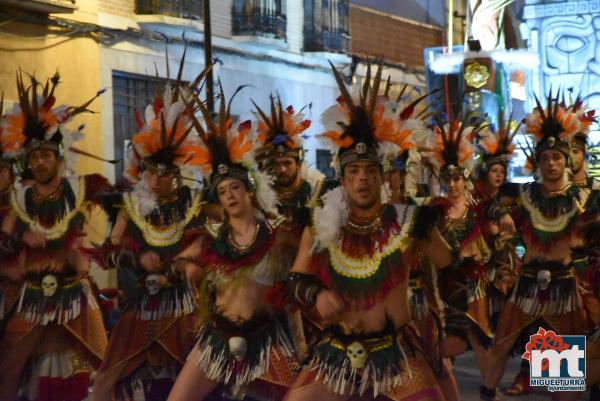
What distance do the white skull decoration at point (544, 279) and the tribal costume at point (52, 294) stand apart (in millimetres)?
3429

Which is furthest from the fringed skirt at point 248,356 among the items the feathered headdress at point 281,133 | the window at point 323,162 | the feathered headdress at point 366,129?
the window at point 323,162

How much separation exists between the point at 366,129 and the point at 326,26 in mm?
19661

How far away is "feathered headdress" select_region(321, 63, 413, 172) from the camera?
6.97m

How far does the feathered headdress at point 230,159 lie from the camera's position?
8.12m

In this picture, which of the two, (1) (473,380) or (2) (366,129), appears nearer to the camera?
(2) (366,129)

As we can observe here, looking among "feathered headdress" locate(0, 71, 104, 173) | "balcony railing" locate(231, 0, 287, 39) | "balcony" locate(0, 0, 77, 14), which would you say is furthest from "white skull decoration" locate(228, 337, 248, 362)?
"balcony railing" locate(231, 0, 287, 39)

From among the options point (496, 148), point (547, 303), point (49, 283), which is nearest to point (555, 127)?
point (547, 303)

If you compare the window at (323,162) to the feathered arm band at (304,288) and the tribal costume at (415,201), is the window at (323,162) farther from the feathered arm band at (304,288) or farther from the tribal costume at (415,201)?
the feathered arm band at (304,288)

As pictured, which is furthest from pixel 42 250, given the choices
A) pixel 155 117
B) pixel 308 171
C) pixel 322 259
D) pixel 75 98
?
pixel 75 98

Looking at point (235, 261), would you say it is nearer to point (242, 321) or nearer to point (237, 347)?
point (242, 321)

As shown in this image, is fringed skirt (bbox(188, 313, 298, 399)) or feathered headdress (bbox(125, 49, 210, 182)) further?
feathered headdress (bbox(125, 49, 210, 182))

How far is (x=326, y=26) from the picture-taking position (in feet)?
86.7

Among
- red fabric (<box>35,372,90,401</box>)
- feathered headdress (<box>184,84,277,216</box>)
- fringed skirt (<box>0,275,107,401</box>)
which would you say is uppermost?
feathered headdress (<box>184,84,277,216</box>)

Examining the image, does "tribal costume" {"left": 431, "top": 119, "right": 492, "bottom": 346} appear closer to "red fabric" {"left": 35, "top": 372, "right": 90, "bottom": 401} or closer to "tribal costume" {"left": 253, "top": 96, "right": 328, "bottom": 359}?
"tribal costume" {"left": 253, "top": 96, "right": 328, "bottom": 359}
